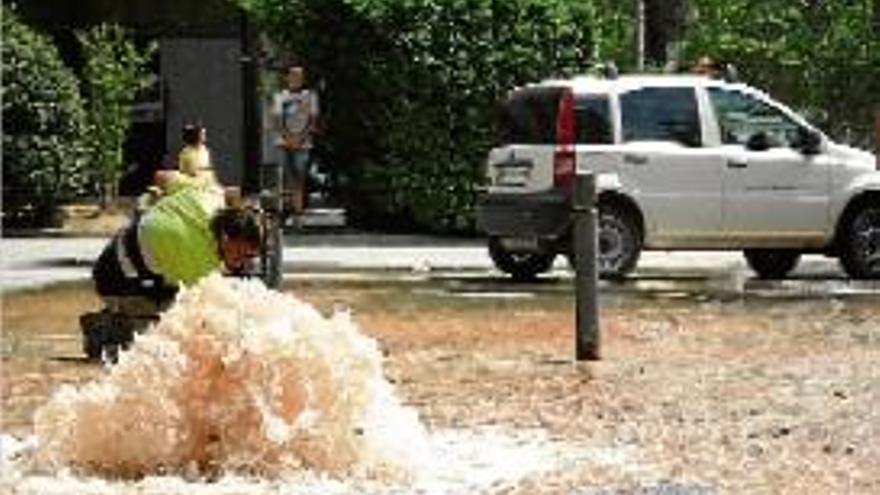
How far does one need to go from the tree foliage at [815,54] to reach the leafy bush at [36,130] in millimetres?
9638

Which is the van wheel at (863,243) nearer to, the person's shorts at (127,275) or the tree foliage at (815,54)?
the person's shorts at (127,275)

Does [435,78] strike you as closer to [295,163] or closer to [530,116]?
[295,163]

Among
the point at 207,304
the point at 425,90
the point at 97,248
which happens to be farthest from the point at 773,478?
the point at 425,90

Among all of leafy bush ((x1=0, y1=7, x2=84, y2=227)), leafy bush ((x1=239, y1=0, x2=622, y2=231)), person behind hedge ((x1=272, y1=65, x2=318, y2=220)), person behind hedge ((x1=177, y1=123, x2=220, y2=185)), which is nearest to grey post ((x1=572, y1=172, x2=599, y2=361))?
person behind hedge ((x1=177, y1=123, x2=220, y2=185))

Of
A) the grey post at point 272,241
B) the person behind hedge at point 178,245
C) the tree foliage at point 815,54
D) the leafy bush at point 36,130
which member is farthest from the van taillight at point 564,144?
the tree foliage at point 815,54

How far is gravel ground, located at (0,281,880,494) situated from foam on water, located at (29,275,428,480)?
1.97 feet

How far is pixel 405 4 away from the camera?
90.6 ft

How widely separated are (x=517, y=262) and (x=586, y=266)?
25.4ft

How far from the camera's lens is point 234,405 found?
9.06 meters

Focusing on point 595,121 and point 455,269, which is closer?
point 595,121

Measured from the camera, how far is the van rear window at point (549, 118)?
2075cm

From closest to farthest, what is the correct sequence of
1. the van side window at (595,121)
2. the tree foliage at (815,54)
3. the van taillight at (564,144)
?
the van taillight at (564,144) < the van side window at (595,121) < the tree foliage at (815,54)

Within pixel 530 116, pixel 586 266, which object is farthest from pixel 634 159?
pixel 586 266

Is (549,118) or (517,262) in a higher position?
(549,118)
